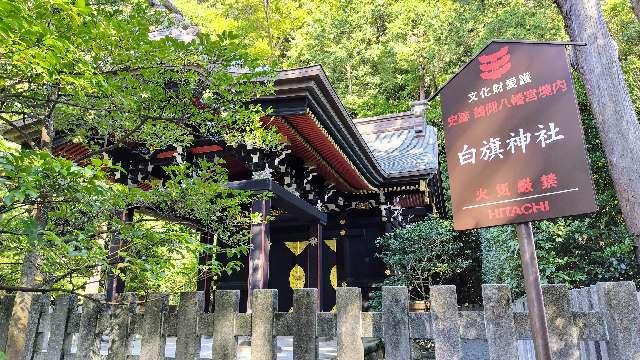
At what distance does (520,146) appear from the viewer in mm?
2633

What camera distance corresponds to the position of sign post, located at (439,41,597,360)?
7.86ft

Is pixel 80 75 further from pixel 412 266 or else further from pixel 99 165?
pixel 412 266

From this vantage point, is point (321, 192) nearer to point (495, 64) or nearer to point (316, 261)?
point (316, 261)

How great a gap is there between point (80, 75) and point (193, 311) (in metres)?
1.89

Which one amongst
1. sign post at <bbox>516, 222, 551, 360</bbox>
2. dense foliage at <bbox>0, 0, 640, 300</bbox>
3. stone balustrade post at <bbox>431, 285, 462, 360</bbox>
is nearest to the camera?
dense foliage at <bbox>0, 0, 640, 300</bbox>

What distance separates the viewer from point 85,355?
11.6 feet

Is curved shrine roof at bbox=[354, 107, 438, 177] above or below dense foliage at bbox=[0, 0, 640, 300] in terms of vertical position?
above

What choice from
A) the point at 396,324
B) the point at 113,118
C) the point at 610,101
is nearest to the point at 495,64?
the point at 396,324

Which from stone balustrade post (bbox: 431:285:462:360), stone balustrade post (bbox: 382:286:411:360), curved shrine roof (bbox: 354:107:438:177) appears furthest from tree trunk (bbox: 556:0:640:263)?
stone balustrade post (bbox: 382:286:411:360)

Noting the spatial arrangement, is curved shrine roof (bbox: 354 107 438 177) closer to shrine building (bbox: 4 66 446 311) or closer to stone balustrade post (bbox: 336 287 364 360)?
shrine building (bbox: 4 66 446 311)

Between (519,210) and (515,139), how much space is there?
1.50 feet

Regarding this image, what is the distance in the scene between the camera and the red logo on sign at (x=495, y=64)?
9.27 ft

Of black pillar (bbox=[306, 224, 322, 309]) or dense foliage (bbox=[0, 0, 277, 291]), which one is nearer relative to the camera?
dense foliage (bbox=[0, 0, 277, 291])

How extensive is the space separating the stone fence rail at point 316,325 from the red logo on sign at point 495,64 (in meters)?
→ 1.42
